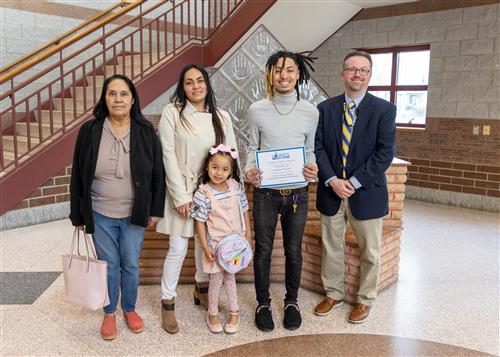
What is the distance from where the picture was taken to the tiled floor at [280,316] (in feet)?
7.86

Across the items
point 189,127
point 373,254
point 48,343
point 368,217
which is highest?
point 189,127

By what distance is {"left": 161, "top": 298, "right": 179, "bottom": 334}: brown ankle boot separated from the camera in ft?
8.20

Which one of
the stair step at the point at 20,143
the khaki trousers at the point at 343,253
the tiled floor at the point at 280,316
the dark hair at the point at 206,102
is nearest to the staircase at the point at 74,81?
the stair step at the point at 20,143

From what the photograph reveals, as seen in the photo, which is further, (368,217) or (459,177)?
(459,177)

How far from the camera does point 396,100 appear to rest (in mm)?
6848

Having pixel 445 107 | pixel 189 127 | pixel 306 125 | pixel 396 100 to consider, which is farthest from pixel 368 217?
pixel 396 100

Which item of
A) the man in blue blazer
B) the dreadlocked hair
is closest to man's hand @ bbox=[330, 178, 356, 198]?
the man in blue blazer

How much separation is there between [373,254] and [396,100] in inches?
189

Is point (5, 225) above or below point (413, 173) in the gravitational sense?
below

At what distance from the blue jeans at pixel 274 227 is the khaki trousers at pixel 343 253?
0.91 ft

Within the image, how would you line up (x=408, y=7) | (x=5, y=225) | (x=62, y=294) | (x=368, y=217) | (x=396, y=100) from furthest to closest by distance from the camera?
(x=396, y=100) < (x=408, y=7) < (x=5, y=225) < (x=62, y=294) < (x=368, y=217)

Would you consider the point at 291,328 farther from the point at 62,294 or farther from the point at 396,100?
the point at 396,100

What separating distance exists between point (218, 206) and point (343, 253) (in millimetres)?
943

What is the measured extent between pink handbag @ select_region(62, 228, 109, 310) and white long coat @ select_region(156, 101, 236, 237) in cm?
45
